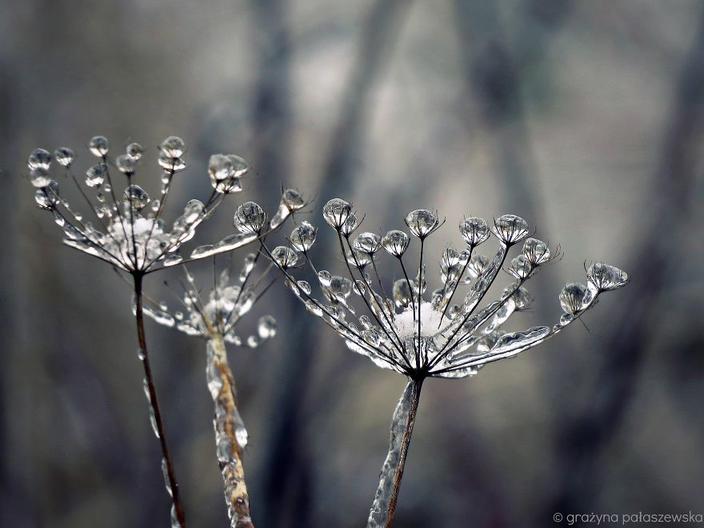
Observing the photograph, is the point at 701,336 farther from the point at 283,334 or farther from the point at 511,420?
→ the point at 283,334

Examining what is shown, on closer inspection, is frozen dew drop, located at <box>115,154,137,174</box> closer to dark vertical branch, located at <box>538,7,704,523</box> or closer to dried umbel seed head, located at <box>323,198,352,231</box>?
dried umbel seed head, located at <box>323,198,352,231</box>

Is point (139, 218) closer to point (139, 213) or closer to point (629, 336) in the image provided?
point (139, 213)

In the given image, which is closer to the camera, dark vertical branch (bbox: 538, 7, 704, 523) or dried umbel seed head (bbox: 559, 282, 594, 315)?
dried umbel seed head (bbox: 559, 282, 594, 315)

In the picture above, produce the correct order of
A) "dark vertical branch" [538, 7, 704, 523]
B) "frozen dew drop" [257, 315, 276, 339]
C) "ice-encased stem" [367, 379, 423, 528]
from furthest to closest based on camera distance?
"dark vertical branch" [538, 7, 704, 523]
"frozen dew drop" [257, 315, 276, 339]
"ice-encased stem" [367, 379, 423, 528]

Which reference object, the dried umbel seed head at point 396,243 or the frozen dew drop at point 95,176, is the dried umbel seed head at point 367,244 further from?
the frozen dew drop at point 95,176

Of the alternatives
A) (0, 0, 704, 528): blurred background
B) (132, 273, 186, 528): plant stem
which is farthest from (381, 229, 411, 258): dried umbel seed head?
(0, 0, 704, 528): blurred background

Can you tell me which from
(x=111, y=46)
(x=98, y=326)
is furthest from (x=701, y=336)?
(x=111, y=46)

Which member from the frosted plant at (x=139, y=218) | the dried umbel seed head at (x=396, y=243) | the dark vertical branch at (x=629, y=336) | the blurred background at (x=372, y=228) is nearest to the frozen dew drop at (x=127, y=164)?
the frosted plant at (x=139, y=218)
